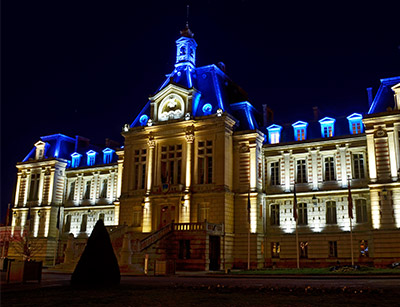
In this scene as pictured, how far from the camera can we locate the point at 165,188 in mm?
46625

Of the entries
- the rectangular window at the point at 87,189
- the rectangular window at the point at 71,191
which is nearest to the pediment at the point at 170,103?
the rectangular window at the point at 87,189

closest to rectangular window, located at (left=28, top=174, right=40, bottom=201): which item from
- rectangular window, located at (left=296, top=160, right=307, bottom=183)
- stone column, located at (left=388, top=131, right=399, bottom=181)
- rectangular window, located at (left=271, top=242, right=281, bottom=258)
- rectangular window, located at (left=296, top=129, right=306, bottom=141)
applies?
rectangular window, located at (left=271, top=242, right=281, bottom=258)

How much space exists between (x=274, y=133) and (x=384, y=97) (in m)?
12.0

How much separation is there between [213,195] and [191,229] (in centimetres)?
506

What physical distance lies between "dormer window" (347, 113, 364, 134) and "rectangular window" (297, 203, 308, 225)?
29.8 ft

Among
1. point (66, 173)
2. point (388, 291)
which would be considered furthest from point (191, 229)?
point (66, 173)

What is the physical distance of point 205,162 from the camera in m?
46.5

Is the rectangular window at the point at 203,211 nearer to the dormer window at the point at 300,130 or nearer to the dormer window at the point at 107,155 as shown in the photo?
the dormer window at the point at 300,130

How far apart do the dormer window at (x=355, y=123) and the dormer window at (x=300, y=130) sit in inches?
190

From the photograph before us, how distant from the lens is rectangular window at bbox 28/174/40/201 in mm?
62938

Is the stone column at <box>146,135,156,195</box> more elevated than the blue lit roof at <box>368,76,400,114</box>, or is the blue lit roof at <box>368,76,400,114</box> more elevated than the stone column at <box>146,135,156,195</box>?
the blue lit roof at <box>368,76,400,114</box>

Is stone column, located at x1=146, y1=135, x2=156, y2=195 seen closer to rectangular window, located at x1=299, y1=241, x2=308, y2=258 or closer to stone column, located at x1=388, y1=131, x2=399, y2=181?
rectangular window, located at x1=299, y1=241, x2=308, y2=258

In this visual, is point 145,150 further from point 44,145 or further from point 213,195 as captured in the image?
point 44,145


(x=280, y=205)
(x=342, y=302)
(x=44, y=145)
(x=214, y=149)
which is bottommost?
(x=342, y=302)
